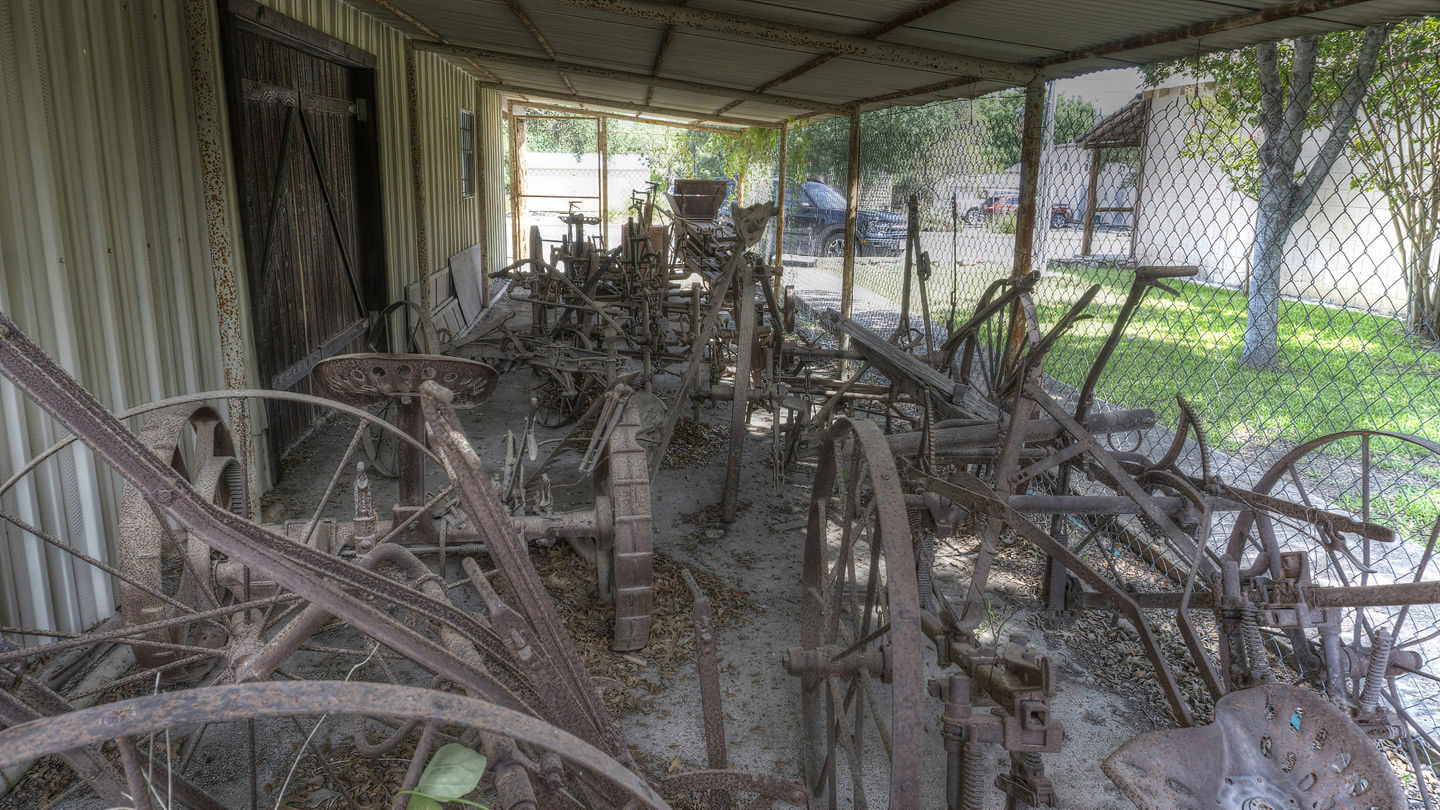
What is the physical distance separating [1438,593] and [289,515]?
16.4ft

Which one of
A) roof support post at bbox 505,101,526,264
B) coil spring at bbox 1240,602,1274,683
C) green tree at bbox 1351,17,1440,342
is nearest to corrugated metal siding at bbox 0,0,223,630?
coil spring at bbox 1240,602,1274,683

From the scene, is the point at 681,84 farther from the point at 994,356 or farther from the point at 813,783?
the point at 813,783

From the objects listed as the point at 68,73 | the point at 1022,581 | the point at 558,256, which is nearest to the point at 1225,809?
the point at 1022,581

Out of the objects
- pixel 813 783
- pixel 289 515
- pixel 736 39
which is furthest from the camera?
pixel 736 39

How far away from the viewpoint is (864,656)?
96.6 inches

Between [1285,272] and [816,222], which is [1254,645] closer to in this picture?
[1285,272]

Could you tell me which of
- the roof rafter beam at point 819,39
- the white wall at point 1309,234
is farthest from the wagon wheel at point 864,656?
the white wall at point 1309,234

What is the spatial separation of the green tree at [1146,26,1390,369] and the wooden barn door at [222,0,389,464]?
535cm

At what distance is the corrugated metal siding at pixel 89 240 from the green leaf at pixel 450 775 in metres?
2.71

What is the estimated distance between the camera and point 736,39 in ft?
20.6

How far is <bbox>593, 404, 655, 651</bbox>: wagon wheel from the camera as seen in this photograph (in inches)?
134

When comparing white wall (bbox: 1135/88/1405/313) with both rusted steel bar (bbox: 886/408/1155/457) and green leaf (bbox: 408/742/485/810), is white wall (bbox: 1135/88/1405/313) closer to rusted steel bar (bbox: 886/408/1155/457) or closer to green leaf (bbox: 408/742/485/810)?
rusted steel bar (bbox: 886/408/1155/457)

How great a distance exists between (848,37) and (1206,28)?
85.2 inches

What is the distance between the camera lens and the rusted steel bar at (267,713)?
3.30 ft
